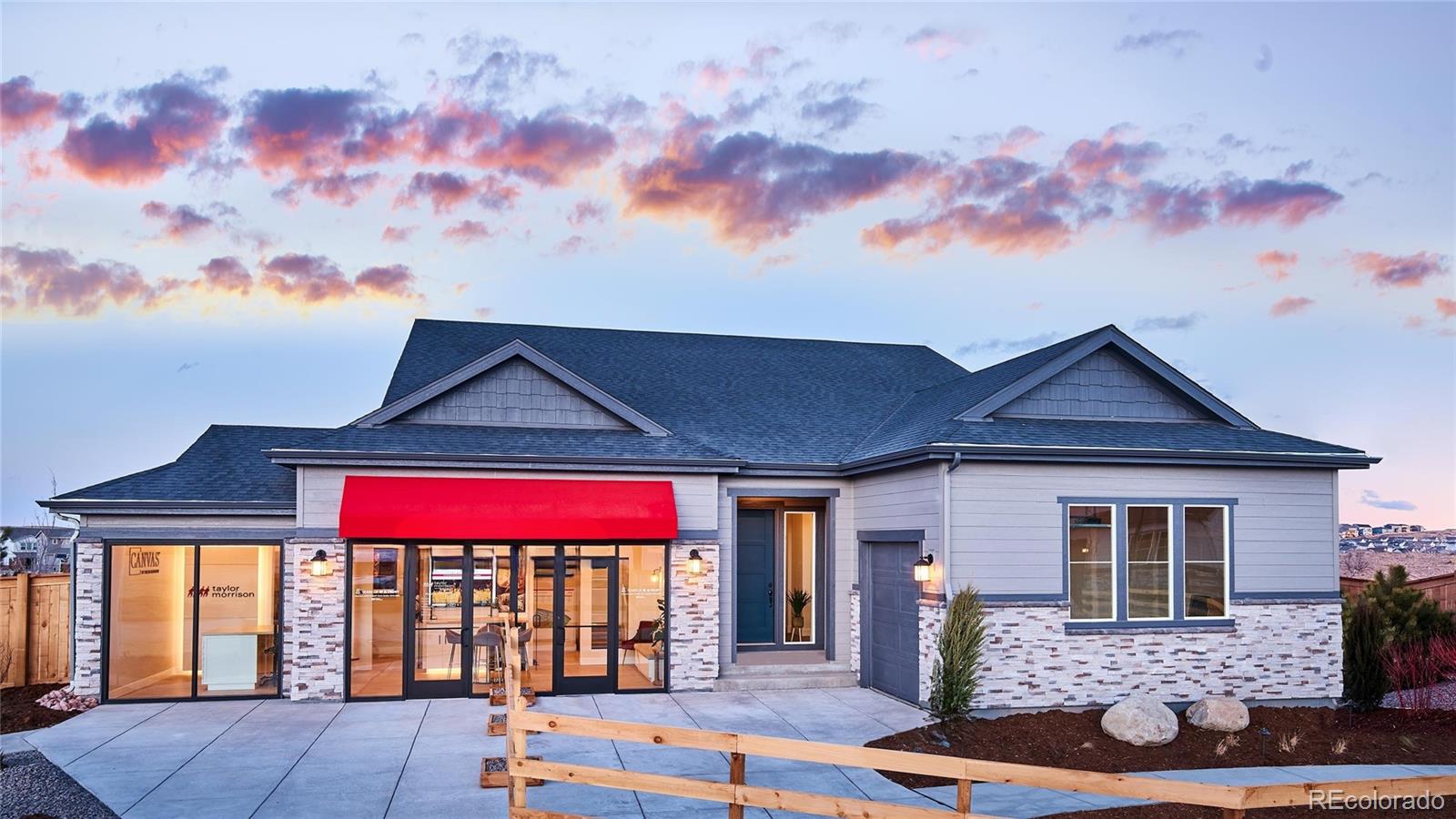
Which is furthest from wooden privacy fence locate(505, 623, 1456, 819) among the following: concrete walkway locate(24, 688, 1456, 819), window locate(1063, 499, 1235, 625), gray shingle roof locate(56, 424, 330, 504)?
gray shingle roof locate(56, 424, 330, 504)

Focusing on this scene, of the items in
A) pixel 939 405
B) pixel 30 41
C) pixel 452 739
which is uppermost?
pixel 30 41

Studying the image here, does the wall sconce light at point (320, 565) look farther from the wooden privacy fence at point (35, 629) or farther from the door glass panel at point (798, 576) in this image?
the door glass panel at point (798, 576)

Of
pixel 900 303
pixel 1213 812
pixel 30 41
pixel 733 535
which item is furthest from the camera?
pixel 900 303

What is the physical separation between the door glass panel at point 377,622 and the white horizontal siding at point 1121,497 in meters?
8.52

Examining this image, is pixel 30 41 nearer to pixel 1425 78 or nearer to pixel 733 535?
pixel 733 535

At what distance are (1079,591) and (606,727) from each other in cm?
939

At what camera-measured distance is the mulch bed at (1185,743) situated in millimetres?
11883

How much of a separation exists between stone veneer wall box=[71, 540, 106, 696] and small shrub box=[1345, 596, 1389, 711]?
19243 mm

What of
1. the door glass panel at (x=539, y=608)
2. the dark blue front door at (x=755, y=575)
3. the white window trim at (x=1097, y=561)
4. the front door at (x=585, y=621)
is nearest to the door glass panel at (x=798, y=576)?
the dark blue front door at (x=755, y=575)

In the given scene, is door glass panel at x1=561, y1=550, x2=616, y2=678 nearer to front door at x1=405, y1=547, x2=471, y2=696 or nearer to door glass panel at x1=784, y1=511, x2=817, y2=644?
front door at x1=405, y1=547, x2=471, y2=696

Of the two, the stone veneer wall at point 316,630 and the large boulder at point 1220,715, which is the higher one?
the stone veneer wall at point 316,630

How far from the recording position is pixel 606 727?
8000 millimetres

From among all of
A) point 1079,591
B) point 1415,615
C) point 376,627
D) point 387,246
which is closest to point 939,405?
point 1079,591

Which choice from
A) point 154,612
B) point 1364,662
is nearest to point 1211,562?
point 1364,662
